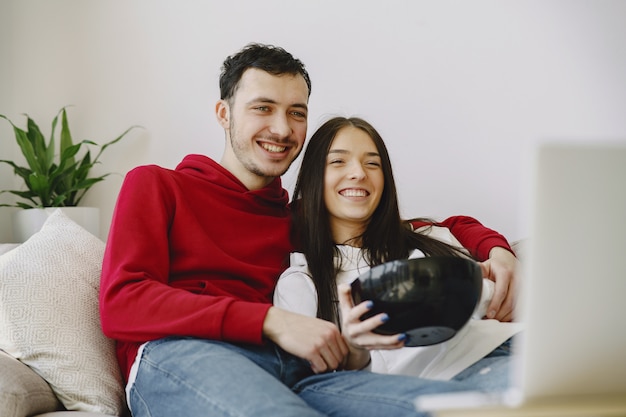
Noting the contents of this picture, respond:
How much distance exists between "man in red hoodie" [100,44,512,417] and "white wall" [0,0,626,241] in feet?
1.44

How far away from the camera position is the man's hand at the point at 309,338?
1.24 metres

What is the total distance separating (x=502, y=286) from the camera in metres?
1.45

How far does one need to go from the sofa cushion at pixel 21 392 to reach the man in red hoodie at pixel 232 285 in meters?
0.17

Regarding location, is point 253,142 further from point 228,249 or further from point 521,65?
point 521,65

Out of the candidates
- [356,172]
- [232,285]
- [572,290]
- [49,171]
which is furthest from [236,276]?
[49,171]

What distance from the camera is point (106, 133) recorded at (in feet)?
8.04

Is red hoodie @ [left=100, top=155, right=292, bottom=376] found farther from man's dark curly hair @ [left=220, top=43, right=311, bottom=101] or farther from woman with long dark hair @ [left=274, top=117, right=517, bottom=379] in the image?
man's dark curly hair @ [left=220, top=43, right=311, bottom=101]

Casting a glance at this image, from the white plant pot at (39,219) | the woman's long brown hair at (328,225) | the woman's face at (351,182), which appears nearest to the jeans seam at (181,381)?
the woman's long brown hair at (328,225)

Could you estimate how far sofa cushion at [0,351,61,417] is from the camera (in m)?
1.22

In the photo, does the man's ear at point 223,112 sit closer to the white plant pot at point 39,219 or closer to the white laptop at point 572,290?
the white plant pot at point 39,219

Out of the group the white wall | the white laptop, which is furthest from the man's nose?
the white laptop

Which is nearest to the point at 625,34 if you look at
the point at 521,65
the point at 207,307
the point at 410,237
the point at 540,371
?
the point at 521,65

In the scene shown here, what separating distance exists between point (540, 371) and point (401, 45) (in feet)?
5.64

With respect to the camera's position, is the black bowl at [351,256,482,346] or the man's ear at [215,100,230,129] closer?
the black bowl at [351,256,482,346]
